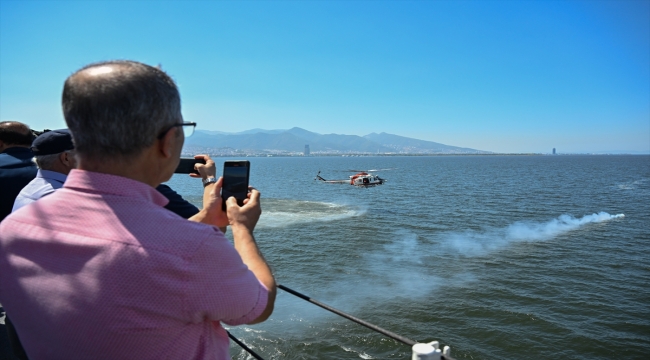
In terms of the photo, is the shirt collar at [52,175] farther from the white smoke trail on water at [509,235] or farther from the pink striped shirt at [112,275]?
the white smoke trail on water at [509,235]

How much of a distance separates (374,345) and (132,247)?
1192cm

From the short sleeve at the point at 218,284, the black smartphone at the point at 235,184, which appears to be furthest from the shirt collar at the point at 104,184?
the black smartphone at the point at 235,184

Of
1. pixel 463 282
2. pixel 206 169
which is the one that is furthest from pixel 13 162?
pixel 463 282

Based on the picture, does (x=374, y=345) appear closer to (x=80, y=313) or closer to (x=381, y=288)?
(x=381, y=288)

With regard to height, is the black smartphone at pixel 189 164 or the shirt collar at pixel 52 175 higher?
the black smartphone at pixel 189 164

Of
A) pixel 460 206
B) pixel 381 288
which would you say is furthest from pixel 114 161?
pixel 460 206

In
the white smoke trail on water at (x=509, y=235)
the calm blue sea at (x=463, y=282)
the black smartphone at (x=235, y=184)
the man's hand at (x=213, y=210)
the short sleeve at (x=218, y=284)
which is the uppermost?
the black smartphone at (x=235, y=184)

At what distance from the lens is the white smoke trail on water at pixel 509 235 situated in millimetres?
21766

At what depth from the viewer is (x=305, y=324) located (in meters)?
13.0

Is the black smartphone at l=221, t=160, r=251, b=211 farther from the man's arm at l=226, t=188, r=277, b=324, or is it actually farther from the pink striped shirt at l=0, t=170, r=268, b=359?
the pink striped shirt at l=0, t=170, r=268, b=359

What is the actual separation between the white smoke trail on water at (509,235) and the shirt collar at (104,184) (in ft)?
68.8

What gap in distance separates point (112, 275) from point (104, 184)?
0.28m

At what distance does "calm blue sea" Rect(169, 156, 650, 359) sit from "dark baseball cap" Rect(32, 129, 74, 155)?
9.33m

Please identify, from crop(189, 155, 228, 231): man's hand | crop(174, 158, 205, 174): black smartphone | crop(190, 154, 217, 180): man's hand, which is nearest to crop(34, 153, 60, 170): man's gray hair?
crop(174, 158, 205, 174): black smartphone
